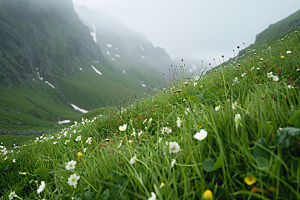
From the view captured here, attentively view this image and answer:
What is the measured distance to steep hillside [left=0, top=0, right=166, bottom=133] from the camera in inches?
3804

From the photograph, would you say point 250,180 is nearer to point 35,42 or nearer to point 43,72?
point 43,72

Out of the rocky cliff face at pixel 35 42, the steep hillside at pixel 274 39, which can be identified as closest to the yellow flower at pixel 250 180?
the steep hillside at pixel 274 39

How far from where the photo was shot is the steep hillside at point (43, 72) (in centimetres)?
9662

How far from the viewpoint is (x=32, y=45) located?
146375 mm

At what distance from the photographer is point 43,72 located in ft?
465

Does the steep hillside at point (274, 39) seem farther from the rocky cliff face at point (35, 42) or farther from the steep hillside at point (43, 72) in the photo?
the rocky cliff face at point (35, 42)

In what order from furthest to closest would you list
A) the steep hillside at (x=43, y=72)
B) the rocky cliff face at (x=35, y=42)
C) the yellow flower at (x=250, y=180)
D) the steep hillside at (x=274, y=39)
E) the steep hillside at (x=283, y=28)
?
the rocky cliff face at (x=35, y=42)
the steep hillside at (x=43, y=72)
the steep hillside at (x=283, y=28)
the steep hillside at (x=274, y=39)
the yellow flower at (x=250, y=180)

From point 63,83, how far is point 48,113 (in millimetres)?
52009

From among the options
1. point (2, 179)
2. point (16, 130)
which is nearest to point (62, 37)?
point (16, 130)

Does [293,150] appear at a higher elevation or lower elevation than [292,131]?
lower

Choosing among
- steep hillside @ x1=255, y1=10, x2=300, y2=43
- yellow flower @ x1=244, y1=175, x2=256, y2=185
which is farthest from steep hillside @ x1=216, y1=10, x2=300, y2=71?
yellow flower @ x1=244, y1=175, x2=256, y2=185

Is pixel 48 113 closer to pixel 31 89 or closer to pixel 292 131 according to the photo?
pixel 31 89

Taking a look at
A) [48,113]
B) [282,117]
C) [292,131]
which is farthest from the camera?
[48,113]

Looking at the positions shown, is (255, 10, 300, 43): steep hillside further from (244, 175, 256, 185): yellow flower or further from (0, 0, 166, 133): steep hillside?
(0, 0, 166, 133): steep hillside
